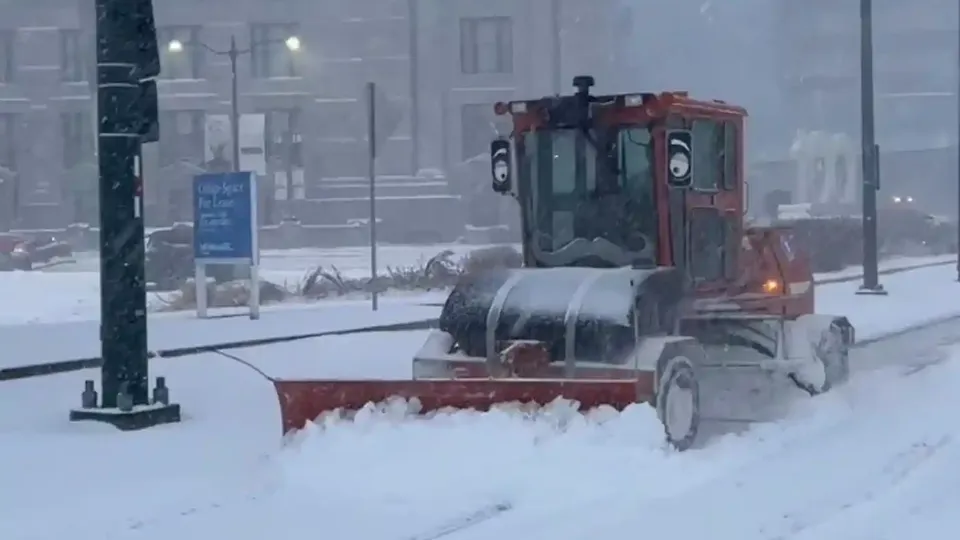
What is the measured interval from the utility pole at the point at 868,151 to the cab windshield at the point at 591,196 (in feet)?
13.7

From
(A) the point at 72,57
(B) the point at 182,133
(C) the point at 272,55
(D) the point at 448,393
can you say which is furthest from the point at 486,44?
(D) the point at 448,393

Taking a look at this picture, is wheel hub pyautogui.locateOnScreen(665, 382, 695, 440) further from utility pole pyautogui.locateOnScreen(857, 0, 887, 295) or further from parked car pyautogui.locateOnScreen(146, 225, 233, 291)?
parked car pyautogui.locateOnScreen(146, 225, 233, 291)

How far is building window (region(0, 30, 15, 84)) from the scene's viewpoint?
6222 cm

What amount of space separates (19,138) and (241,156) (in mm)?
9479

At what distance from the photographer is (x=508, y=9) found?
61969 mm

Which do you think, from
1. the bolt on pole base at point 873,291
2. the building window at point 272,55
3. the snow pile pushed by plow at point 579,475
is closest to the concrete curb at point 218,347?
the bolt on pole base at point 873,291

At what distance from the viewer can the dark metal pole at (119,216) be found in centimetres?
1191

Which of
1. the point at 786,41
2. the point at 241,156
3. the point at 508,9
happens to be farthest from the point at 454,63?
the point at 786,41

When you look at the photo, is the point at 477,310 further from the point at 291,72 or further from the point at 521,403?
the point at 291,72

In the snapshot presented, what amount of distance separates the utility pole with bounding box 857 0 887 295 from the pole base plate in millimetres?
7412

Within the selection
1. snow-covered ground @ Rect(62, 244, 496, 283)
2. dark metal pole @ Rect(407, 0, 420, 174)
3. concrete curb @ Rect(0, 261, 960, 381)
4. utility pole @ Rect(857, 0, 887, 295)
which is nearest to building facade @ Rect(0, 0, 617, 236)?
dark metal pole @ Rect(407, 0, 420, 174)

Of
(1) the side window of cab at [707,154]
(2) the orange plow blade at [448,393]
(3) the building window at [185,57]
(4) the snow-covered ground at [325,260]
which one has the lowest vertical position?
(4) the snow-covered ground at [325,260]

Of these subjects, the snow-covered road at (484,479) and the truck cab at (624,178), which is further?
the truck cab at (624,178)

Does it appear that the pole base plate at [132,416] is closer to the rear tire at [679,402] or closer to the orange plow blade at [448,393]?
the orange plow blade at [448,393]
